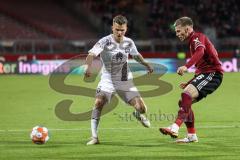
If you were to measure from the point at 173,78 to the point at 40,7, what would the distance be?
15.8 meters

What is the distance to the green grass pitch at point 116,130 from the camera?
889 centimetres

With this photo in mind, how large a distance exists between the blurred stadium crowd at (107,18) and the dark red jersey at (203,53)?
24647 millimetres

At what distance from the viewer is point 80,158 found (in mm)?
8453

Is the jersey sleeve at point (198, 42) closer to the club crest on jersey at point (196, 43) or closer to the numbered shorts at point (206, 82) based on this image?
the club crest on jersey at point (196, 43)

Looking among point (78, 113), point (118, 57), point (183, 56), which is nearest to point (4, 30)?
point (183, 56)

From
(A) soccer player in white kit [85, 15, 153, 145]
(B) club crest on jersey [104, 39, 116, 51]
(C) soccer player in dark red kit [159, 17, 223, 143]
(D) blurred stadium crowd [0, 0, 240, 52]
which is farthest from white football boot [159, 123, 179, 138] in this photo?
(D) blurred stadium crowd [0, 0, 240, 52]

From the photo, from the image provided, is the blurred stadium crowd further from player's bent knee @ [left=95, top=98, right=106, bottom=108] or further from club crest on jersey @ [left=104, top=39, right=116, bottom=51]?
player's bent knee @ [left=95, top=98, right=106, bottom=108]

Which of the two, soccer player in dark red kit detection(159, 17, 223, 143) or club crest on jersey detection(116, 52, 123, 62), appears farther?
club crest on jersey detection(116, 52, 123, 62)

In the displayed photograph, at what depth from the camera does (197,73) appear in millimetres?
10008

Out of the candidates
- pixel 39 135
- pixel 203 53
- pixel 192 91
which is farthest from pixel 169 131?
pixel 39 135

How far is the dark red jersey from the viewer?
9.61 metres

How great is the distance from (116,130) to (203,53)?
3.13m

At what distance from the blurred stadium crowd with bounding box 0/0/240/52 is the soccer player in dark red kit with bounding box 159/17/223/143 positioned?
24.7 meters

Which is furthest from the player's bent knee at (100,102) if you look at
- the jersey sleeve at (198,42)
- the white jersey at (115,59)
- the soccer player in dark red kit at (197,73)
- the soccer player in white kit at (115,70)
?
the jersey sleeve at (198,42)
